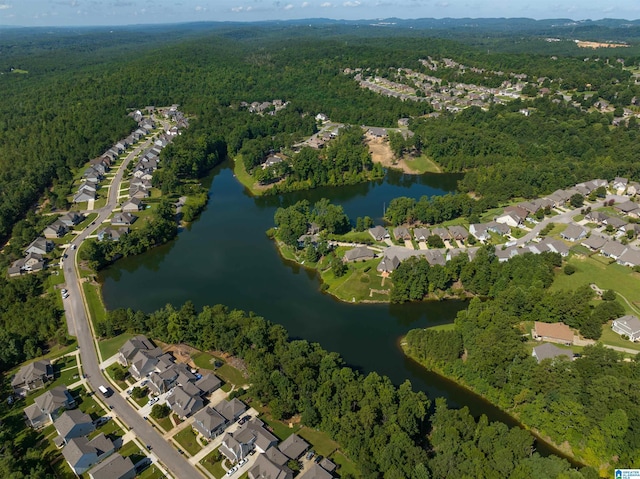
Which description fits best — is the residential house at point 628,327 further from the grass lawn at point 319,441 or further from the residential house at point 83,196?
the residential house at point 83,196

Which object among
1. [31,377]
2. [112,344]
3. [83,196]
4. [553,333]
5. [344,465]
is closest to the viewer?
[344,465]

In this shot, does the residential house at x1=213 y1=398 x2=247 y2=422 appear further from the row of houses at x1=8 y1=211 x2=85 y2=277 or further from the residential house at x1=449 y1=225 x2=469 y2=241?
the residential house at x1=449 y1=225 x2=469 y2=241

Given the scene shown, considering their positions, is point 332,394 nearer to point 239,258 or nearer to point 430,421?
point 430,421

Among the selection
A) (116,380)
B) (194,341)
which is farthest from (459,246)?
(116,380)

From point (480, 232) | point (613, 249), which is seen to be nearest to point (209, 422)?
point (480, 232)

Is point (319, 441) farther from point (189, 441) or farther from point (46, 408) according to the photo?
point (46, 408)

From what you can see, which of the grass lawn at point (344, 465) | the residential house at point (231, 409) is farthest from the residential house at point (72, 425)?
the grass lawn at point (344, 465)

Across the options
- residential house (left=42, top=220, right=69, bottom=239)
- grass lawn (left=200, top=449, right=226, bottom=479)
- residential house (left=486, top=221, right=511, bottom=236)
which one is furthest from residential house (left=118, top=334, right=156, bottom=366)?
residential house (left=486, top=221, right=511, bottom=236)
